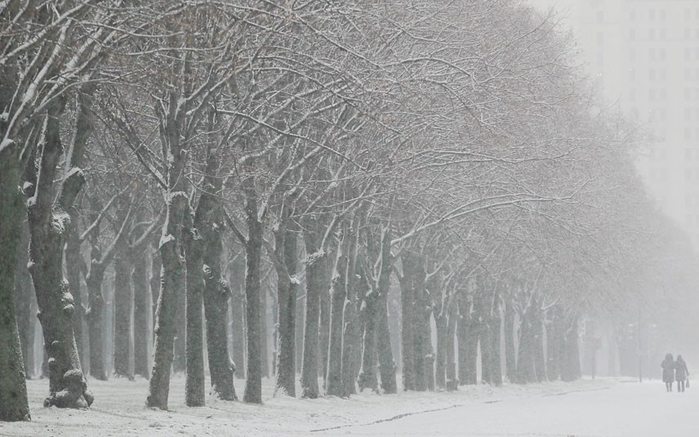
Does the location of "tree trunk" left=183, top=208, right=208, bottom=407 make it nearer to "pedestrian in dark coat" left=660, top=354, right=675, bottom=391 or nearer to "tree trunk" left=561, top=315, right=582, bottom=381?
"pedestrian in dark coat" left=660, top=354, right=675, bottom=391

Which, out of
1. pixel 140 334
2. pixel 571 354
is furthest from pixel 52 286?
pixel 571 354

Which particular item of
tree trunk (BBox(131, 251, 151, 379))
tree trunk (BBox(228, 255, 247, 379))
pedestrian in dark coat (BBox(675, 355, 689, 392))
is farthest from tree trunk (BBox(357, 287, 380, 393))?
pedestrian in dark coat (BBox(675, 355, 689, 392))

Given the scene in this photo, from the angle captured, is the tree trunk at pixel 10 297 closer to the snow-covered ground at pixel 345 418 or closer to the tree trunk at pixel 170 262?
the snow-covered ground at pixel 345 418

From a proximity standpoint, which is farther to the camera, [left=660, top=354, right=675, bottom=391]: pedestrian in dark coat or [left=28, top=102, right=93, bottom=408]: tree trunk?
[left=660, top=354, right=675, bottom=391]: pedestrian in dark coat

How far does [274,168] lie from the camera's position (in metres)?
29.7

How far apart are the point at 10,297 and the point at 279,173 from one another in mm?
13177

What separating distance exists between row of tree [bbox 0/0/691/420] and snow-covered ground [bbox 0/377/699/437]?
2.89 feet

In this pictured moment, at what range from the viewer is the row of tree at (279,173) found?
18922 mm

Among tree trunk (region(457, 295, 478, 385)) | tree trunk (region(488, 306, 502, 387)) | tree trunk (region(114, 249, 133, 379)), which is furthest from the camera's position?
tree trunk (region(488, 306, 502, 387))

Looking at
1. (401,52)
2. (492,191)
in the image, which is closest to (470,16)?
(401,52)

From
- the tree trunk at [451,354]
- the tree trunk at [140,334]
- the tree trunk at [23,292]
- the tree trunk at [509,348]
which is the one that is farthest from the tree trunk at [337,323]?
the tree trunk at [509,348]

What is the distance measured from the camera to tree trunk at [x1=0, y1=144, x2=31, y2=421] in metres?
18.0

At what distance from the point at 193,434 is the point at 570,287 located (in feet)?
124

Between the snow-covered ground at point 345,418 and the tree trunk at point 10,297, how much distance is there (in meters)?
0.41
